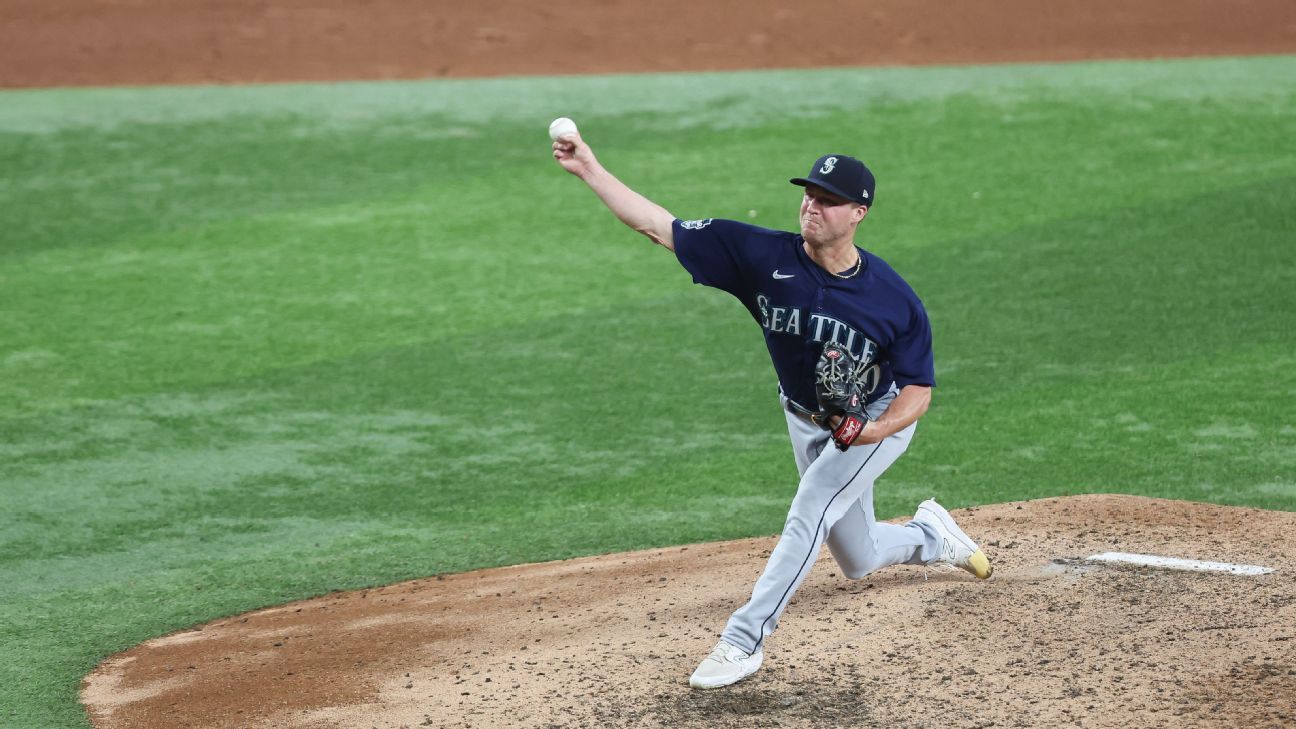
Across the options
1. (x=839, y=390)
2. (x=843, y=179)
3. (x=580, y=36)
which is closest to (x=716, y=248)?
(x=843, y=179)

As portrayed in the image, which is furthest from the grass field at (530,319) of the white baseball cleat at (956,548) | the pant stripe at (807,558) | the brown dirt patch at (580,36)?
the pant stripe at (807,558)

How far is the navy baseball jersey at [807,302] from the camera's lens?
4.72m

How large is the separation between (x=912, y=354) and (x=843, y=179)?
57 cm

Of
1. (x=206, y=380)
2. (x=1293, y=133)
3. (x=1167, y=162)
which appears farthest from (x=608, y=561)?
(x=1293, y=133)

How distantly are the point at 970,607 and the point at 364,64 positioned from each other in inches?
480

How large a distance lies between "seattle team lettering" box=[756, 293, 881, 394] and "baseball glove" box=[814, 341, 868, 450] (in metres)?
0.03

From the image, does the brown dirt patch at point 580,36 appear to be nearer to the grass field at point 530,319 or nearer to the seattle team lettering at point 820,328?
the grass field at point 530,319

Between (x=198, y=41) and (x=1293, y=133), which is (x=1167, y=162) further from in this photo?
(x=198, y=41)

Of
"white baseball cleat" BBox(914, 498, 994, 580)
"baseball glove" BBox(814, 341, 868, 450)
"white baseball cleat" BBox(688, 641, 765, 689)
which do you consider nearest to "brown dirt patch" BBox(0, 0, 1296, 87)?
"white baseball cleat" BBox(914, 498, 994, 580)

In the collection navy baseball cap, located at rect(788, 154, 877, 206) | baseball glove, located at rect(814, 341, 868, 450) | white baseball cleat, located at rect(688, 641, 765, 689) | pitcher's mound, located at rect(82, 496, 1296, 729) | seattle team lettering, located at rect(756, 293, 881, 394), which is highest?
navy baseball cap, located at rect(788, 154, 877, 206)

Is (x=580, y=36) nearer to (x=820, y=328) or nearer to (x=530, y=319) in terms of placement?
(x=530, y=319)

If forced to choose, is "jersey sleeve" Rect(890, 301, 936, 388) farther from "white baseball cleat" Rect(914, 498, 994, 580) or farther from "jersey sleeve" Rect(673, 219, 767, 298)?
"white baseball cleat" Rect(914, 498, 994, 580)

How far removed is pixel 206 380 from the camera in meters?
9.12

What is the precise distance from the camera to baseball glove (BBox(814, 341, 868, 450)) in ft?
15.2
